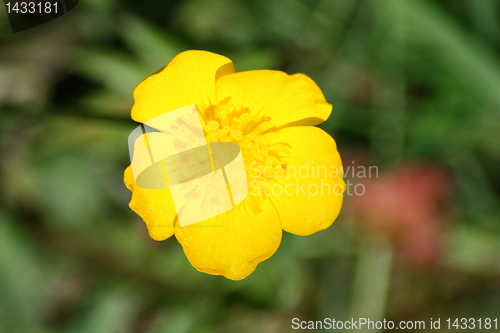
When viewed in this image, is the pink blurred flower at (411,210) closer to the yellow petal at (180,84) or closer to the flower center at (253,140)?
the flower center at (253,140)

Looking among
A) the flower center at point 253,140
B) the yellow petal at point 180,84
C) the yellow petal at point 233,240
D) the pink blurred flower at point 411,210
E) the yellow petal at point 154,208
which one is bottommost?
the pink blurred flower at point 411,210

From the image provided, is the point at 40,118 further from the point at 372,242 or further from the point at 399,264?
the point at 399,264

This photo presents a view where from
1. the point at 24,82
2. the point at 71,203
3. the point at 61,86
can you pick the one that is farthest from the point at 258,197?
the point at 24,82

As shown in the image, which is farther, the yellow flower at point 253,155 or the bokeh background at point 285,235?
the bokeh background at point 285,235

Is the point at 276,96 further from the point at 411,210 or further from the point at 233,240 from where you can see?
the point at 411,210

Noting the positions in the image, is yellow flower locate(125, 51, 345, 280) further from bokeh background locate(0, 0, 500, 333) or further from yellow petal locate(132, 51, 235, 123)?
bokeh background locate(0, 0, 500, 333)

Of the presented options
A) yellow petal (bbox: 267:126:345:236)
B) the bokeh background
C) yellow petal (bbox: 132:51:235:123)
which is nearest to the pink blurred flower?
the bokeh background

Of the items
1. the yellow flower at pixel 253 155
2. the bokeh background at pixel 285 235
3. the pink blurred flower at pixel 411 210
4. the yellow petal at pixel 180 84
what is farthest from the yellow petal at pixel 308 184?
the pink blurred flower at pixel 411 210

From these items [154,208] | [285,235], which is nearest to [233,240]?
[154,208]
